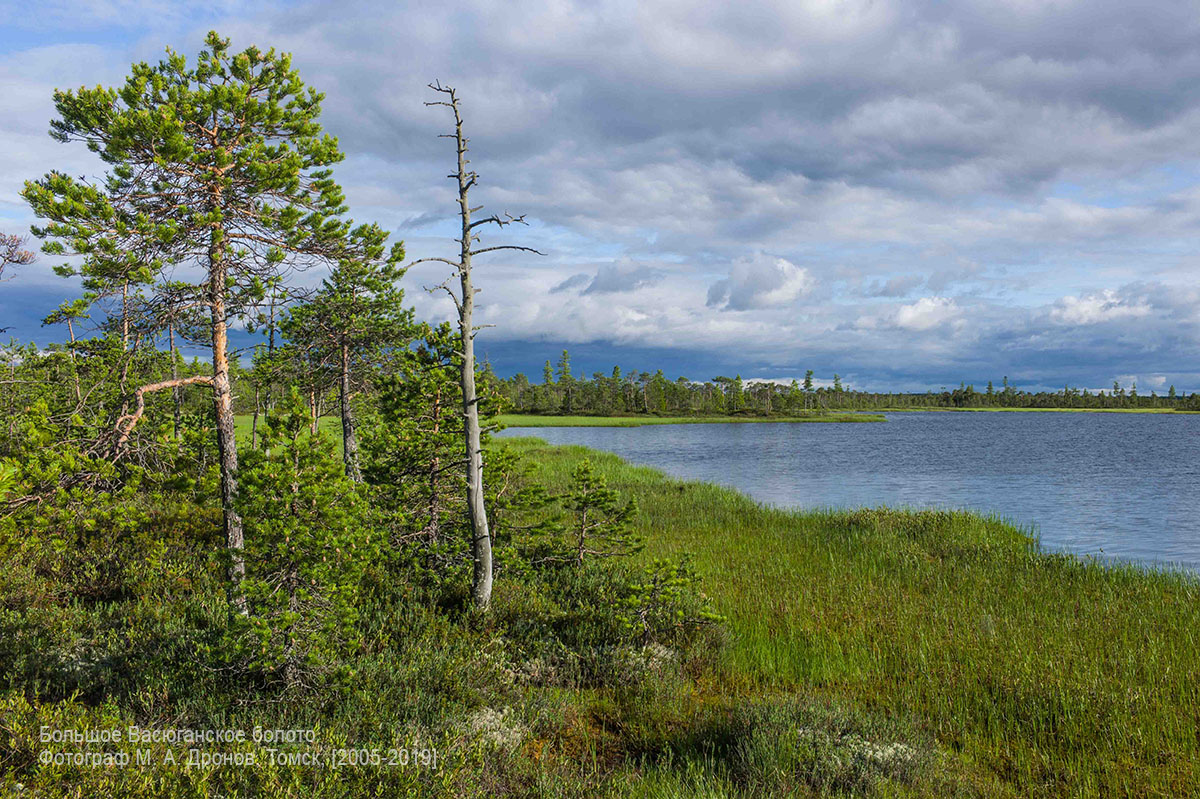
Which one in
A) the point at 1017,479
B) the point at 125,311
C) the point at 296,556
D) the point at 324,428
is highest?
the point at 125,311

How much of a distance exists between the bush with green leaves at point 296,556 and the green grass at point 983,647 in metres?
4.82

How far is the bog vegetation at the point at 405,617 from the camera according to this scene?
5742mm

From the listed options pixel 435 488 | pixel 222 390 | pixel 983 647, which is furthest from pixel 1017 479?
pixel 222 390

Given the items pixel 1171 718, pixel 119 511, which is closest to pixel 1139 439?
pixel 1171 718

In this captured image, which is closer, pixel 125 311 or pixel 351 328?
pixel 125 311

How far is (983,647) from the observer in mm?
9477

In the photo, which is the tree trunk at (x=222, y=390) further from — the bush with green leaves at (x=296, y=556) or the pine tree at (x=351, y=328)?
the pine tree at (x=351, y=328)

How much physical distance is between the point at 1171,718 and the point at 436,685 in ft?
28.3

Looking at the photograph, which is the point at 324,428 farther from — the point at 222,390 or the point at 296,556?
the point at 296,556

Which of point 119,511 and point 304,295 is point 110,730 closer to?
point 119,511

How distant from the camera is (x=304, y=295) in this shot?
10.6 meters

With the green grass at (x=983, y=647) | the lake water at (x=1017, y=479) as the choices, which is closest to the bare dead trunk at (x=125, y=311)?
the green grass at (x=983, y=647)

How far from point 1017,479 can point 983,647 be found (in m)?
29.9

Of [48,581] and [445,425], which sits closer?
[48,581]
